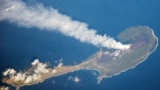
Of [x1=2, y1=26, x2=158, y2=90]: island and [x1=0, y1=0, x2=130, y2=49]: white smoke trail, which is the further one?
[x1=0, y1=0, x2=130, y2=49]: white smoke trail

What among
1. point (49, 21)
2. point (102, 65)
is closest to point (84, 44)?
point (102, 65)

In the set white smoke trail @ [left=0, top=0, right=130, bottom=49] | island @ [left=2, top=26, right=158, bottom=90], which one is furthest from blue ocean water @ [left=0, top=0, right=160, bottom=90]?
white smoke trail @ [left=0, top=0, right=130, bottom=49]

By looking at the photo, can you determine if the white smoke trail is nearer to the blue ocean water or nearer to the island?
the blue ocean water

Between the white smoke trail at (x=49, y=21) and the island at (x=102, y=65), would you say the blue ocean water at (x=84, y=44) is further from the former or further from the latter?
the white smoke trail at (x=49, y=21)

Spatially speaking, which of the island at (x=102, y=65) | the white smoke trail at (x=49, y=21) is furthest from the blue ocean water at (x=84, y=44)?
the white smoke trail at (x=49, y=21)

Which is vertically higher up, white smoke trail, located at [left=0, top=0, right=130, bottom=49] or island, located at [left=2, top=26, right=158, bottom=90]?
white smoke trail, located at [left=0, top=0, right=130, bottom=49]

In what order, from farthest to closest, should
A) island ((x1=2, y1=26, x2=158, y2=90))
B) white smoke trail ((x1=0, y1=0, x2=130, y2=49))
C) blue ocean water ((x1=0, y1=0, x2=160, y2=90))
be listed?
1. white smoke trail ((x1=0, y1=0, x2=130, y2=49))
2. island ((x1=2, y1=26, x2=158, y2=90))
3. blue ocean water ((x1=0, y1=0, x2=160, y2=90))

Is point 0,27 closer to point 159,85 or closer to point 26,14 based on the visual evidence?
point 26,14
